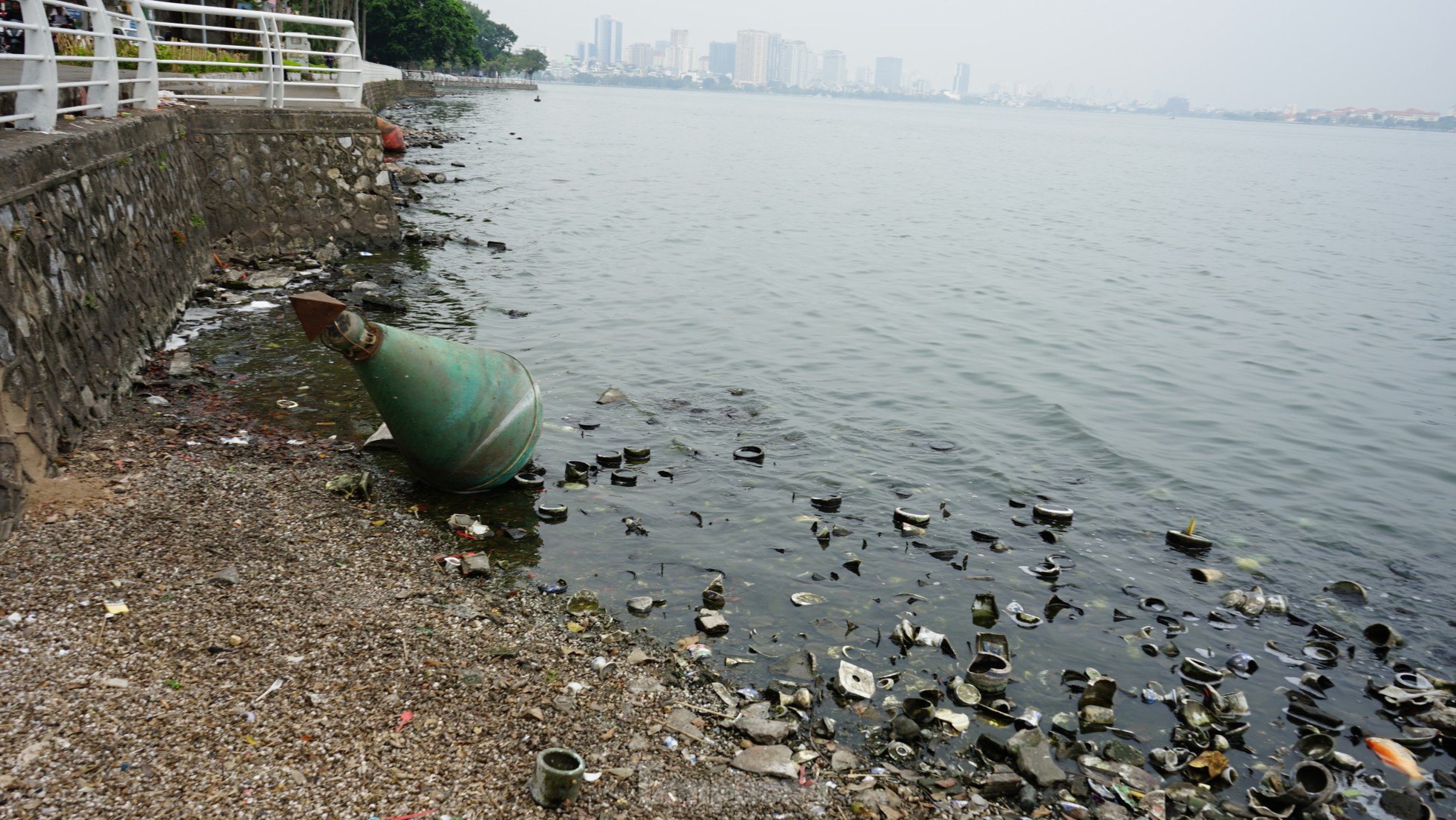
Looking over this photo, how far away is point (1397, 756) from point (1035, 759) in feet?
7.34

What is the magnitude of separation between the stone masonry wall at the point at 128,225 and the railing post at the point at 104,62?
0.29 metres

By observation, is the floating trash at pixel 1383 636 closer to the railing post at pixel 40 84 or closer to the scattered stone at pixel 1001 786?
the scattered stone at pixel 1001 786

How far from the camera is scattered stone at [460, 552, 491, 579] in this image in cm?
649

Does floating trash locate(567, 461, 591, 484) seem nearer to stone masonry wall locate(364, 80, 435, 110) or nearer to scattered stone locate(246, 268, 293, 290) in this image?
scattered stone locate(246, 268, 293, 290)

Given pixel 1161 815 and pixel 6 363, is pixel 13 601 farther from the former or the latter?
pixel 1161 815

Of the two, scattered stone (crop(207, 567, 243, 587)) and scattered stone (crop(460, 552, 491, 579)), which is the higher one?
scattered stone (crop(207, 567, 243, 587))

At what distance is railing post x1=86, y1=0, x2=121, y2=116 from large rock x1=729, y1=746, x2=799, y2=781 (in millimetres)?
9359

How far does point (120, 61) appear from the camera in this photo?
514 inches

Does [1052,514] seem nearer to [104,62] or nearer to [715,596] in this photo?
[715,596]

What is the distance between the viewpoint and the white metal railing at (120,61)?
26.6 ft

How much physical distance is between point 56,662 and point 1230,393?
543 inches

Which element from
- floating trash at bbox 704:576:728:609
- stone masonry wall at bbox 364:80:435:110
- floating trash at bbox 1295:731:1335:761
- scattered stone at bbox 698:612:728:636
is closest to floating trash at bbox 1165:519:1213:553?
floating trash at bbox 1295:731:1335:761

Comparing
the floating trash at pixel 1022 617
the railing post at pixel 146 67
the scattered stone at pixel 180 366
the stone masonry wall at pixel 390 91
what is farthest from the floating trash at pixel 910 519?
the stone masonry wall at pixel 390 91

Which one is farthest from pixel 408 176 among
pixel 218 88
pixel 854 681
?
pixel 854 681
